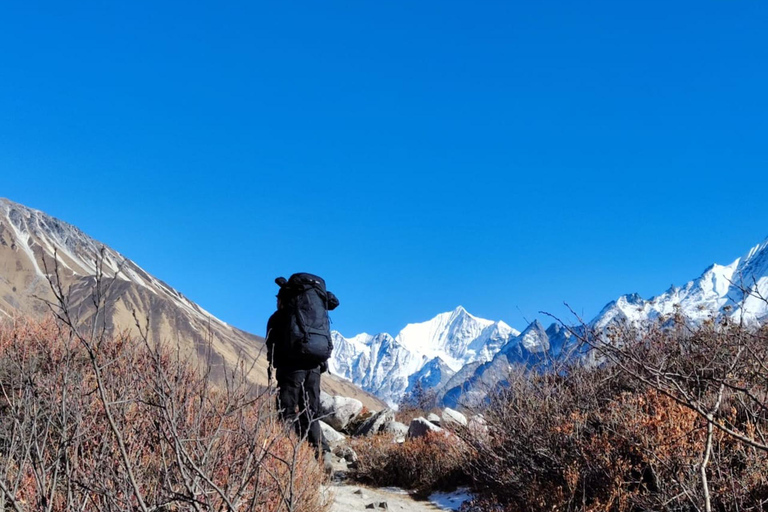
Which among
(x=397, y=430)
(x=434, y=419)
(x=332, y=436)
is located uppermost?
(x=434, y=419)

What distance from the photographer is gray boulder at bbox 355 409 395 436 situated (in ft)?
41.4

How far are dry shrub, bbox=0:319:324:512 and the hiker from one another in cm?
85

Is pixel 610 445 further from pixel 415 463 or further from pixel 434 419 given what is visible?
pixel 434 419

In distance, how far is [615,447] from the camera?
487cm

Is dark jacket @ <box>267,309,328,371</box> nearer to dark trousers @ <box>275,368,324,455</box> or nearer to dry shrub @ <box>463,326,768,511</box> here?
dark trousers @ <box>275,368,324,455</box>

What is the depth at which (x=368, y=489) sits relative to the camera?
7945 millimetres

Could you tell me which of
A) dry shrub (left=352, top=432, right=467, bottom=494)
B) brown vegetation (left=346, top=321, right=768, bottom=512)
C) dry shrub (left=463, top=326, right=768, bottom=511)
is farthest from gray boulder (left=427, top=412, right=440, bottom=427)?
dry shrub (left=463, top=326, right=768, bottom=511)

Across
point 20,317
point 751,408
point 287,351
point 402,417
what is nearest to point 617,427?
point 751,408

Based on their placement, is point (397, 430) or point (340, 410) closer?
point (397, 430)

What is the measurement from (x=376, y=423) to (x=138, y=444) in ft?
29.2

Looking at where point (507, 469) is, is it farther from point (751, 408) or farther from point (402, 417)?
point (402, 417)

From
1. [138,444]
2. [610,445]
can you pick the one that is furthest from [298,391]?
[610,445]

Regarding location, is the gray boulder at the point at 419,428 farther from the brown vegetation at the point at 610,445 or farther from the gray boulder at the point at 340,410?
the gray boulder at the point at 340,410

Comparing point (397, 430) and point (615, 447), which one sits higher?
point (397, 430)
